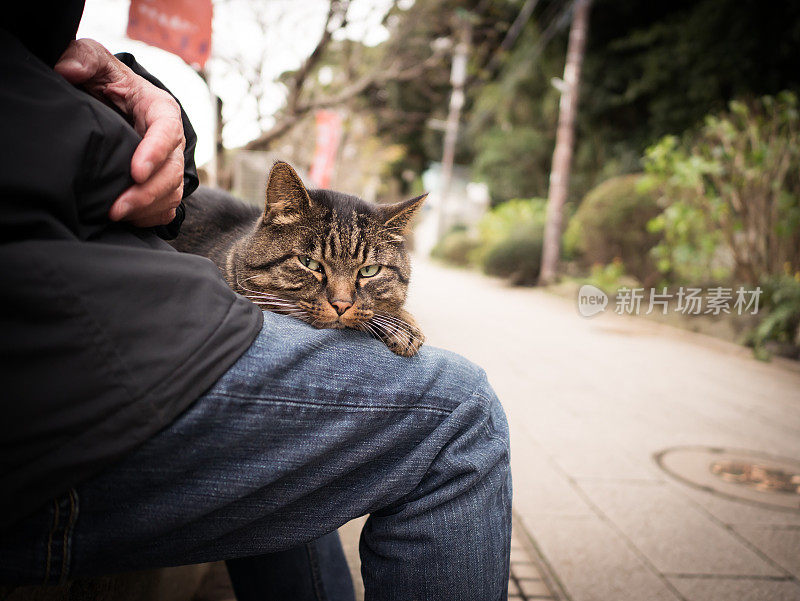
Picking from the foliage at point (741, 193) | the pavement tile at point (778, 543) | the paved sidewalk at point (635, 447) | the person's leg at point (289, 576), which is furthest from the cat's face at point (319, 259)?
the foliage at point (741, 193)

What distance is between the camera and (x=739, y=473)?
308 centimetres

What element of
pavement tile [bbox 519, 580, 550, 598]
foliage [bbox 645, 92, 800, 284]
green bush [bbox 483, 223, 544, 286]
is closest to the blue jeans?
pavement tile [bbox 519, 580, 550, 598]

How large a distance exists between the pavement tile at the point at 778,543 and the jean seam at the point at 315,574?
76.3 inches

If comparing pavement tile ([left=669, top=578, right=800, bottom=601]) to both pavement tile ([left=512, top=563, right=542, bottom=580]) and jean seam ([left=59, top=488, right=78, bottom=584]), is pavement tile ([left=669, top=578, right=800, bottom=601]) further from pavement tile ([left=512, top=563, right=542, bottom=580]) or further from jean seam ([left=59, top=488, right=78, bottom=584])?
jean seam ([left=59, top=488, right=78, bottom=584])

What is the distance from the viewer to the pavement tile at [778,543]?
87.2 inches

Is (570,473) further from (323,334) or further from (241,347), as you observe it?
(241,347)

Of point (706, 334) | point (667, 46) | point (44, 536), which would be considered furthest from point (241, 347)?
point (667, 46)

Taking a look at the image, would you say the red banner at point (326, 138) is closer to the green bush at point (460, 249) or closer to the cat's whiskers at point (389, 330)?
the cat's whiskers at point (389, 330)

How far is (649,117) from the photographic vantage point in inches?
631

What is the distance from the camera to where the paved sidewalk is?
6.92ft

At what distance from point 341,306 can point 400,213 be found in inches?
19.3

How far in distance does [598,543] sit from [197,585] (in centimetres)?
Answer: 165

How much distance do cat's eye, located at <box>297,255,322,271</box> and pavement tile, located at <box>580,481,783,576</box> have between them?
181 centimetres

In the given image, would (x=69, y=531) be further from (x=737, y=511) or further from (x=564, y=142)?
(x=564, y=142)
